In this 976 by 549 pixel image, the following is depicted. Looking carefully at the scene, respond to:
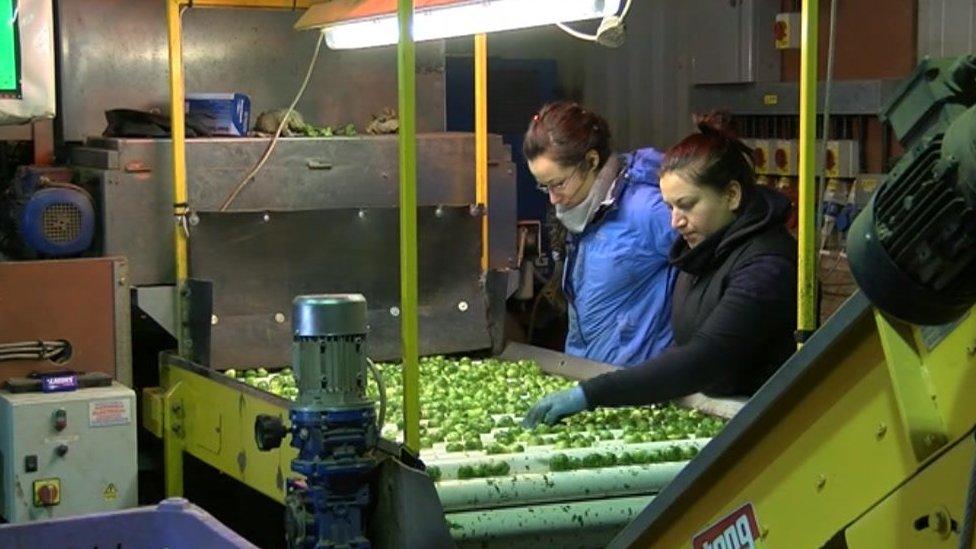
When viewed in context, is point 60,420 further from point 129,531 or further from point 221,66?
point 221,66

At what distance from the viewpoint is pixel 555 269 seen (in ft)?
20.2

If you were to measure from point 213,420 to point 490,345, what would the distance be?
1.31 metres

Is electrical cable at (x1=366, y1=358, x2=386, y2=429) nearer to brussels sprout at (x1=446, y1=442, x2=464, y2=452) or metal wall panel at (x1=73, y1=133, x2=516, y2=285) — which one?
brussels sprout at (x1=446, y1=442, x2=464, y2=452)

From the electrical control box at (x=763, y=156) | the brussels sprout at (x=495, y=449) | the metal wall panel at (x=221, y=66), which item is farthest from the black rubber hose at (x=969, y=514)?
the electrical control box at (x=763, y=156)

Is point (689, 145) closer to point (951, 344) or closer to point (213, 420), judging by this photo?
point (213, 420)

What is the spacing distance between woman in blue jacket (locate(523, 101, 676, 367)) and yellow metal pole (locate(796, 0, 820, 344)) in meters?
0.99

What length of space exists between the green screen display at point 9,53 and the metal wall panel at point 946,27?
11.9 feet

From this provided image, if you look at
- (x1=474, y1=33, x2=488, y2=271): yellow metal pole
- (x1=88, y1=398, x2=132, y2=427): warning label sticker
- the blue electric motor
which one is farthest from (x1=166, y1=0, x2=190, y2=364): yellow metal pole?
(x1=474, y1=33, x2=488, y2=271): yellow metal pole

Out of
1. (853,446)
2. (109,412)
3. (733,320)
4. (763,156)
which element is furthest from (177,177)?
(853,446)

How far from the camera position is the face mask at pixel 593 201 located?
4.74 metres

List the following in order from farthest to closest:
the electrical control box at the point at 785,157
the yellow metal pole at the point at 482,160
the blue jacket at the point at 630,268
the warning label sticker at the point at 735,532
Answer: the electrical control box at the point at 785,157
the yellow metal pole at the point at 482,160
the blue jacket at the point at 630,268
the warning label sticker at the point at 735,532

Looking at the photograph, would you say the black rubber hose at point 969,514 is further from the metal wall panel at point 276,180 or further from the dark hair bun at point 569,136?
the metal wall panel at point 276,180

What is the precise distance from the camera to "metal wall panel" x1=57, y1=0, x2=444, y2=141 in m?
5.43

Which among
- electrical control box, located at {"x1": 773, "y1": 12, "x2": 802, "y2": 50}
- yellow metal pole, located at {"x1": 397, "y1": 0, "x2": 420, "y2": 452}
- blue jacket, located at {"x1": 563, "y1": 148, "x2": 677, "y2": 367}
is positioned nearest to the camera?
yellow metal pole, located at {"x1": 397, "y1": 0, "x2": 420, "y2": 452}
